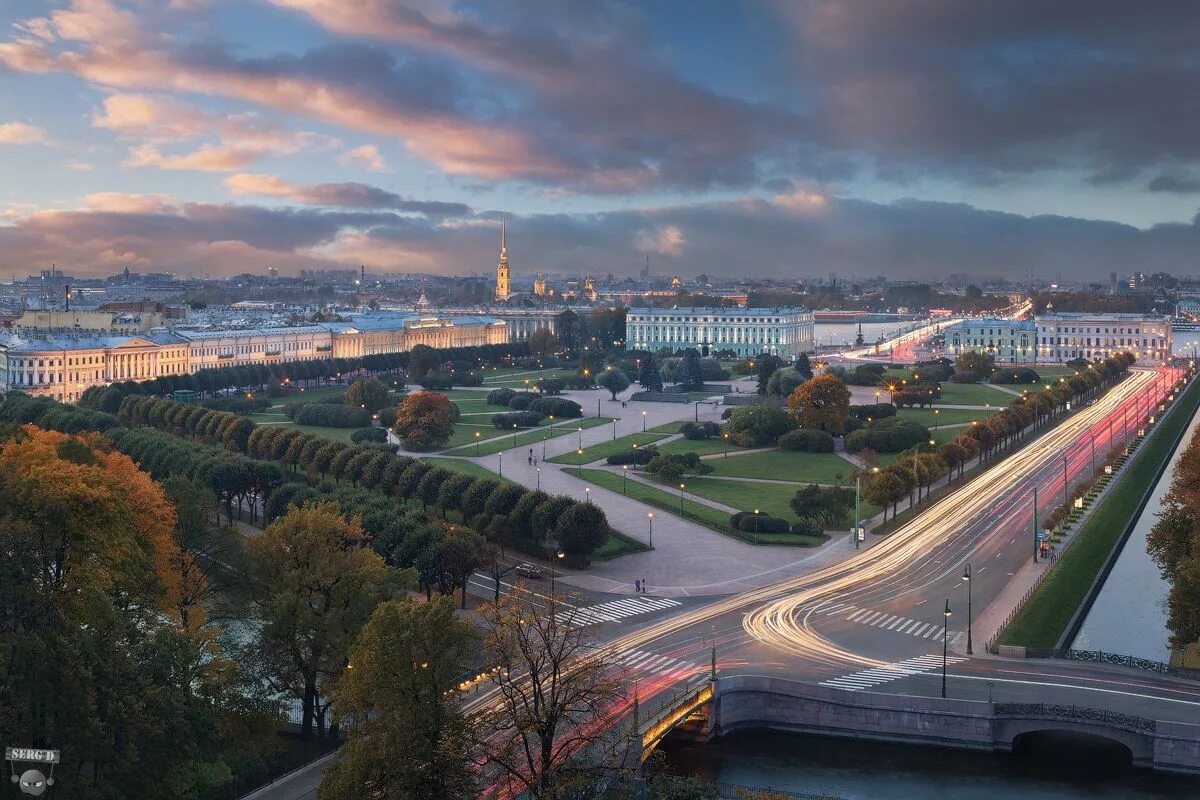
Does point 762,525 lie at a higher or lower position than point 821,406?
lower

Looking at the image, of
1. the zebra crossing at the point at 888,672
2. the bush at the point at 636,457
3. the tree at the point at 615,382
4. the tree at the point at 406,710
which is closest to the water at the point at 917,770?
the zebra crossing at the point at 888,672

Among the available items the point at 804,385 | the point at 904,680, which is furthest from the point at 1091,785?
the point at 804,385

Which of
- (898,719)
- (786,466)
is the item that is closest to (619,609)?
(898,719)

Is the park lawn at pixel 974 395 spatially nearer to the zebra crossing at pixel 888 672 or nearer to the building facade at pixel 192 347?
the building facade at pixel 192 347

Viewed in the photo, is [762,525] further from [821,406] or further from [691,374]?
[691,374]

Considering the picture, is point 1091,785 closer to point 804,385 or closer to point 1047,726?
point 1047,726

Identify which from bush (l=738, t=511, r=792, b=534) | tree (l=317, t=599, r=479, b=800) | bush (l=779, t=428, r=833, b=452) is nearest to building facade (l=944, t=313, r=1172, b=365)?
bush (l=779, t=428, r=833, b=452)
